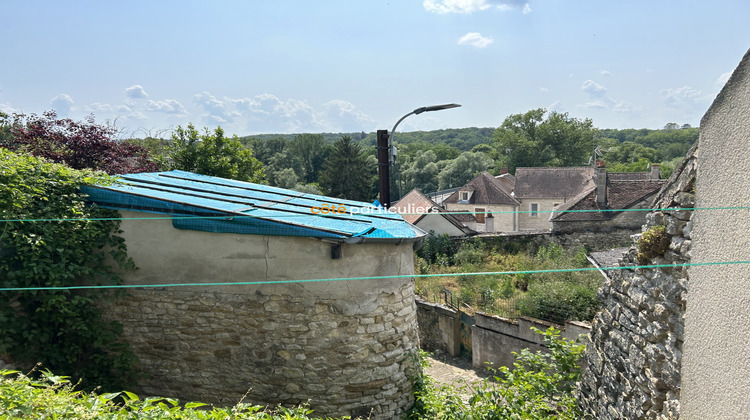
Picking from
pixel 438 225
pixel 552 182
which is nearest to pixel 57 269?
pixel 438 225

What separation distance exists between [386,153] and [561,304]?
675cm

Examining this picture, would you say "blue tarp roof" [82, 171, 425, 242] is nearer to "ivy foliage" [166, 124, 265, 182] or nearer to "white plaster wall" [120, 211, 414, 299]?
"white plaster wall" [120, 211, 414, 299]

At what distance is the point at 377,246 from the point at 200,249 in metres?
2.39

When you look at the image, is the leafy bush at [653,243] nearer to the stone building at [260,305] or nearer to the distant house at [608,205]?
the stone building at [260,305]

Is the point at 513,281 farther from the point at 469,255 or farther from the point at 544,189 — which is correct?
the point at 544,189

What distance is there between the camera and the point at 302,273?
19.5 ft

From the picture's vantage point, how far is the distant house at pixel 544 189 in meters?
32.5

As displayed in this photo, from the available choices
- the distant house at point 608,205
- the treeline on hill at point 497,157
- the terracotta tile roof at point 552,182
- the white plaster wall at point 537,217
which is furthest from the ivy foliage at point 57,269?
the treeline on hill at point 497,157

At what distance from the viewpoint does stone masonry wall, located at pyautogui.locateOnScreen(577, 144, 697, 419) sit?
366 centimetres

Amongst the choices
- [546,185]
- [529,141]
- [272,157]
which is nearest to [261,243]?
[546,185]

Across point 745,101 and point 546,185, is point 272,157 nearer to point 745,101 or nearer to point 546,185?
point 546,185

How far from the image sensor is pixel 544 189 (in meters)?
33.8

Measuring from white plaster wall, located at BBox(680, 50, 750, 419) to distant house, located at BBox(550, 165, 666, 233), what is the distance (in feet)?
61.9

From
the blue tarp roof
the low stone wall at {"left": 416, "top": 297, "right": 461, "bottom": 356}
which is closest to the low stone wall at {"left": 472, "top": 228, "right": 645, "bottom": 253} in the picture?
the low stone wall at {"left": 416, "top": 297, "right": 461, "bottom": 356}
